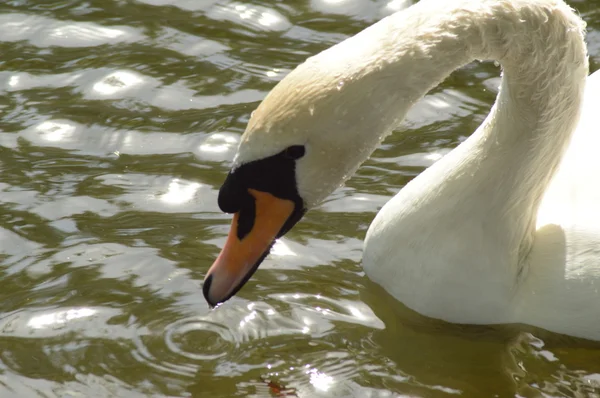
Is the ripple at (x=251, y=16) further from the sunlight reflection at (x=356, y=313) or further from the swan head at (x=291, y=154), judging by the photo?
the swan head at (x=291, y=154)

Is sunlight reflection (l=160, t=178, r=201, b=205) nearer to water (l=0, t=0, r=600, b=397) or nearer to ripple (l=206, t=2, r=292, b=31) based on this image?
water (l=0, t=0, r=600, b=397)

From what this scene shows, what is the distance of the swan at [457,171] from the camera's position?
4.61 m

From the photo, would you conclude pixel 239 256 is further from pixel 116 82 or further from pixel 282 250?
pixel 116 82

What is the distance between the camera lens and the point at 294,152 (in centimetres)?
470

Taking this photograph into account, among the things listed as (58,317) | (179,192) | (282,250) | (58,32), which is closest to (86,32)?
(58,32)

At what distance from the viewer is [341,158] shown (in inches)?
189

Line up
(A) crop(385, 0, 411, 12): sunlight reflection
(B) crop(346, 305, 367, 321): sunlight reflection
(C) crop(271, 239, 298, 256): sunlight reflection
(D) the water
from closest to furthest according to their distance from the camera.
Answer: (D) the water
(B) crop(346, 305, 367, 321): sunlight reflection
(C) crop(271, 239, 298, 256): sunlight reflection
(A) crop(385, 0, 411, 12): sunlight reflection

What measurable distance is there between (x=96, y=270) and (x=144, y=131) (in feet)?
4.60

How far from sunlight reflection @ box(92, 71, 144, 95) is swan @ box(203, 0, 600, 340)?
241cm

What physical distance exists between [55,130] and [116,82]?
679 mm

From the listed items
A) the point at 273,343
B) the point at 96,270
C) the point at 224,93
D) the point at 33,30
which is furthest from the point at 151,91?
the point at 273,343

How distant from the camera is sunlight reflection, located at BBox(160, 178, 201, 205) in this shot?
21.7ft

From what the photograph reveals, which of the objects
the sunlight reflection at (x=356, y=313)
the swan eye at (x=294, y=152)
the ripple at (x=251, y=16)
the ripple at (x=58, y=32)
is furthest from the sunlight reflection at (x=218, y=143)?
the swan eye at (x=294, y=152)

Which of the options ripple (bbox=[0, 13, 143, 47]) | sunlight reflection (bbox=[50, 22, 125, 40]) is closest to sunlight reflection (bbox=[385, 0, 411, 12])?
ripple (bbox=[0, 13, 143, 47])
